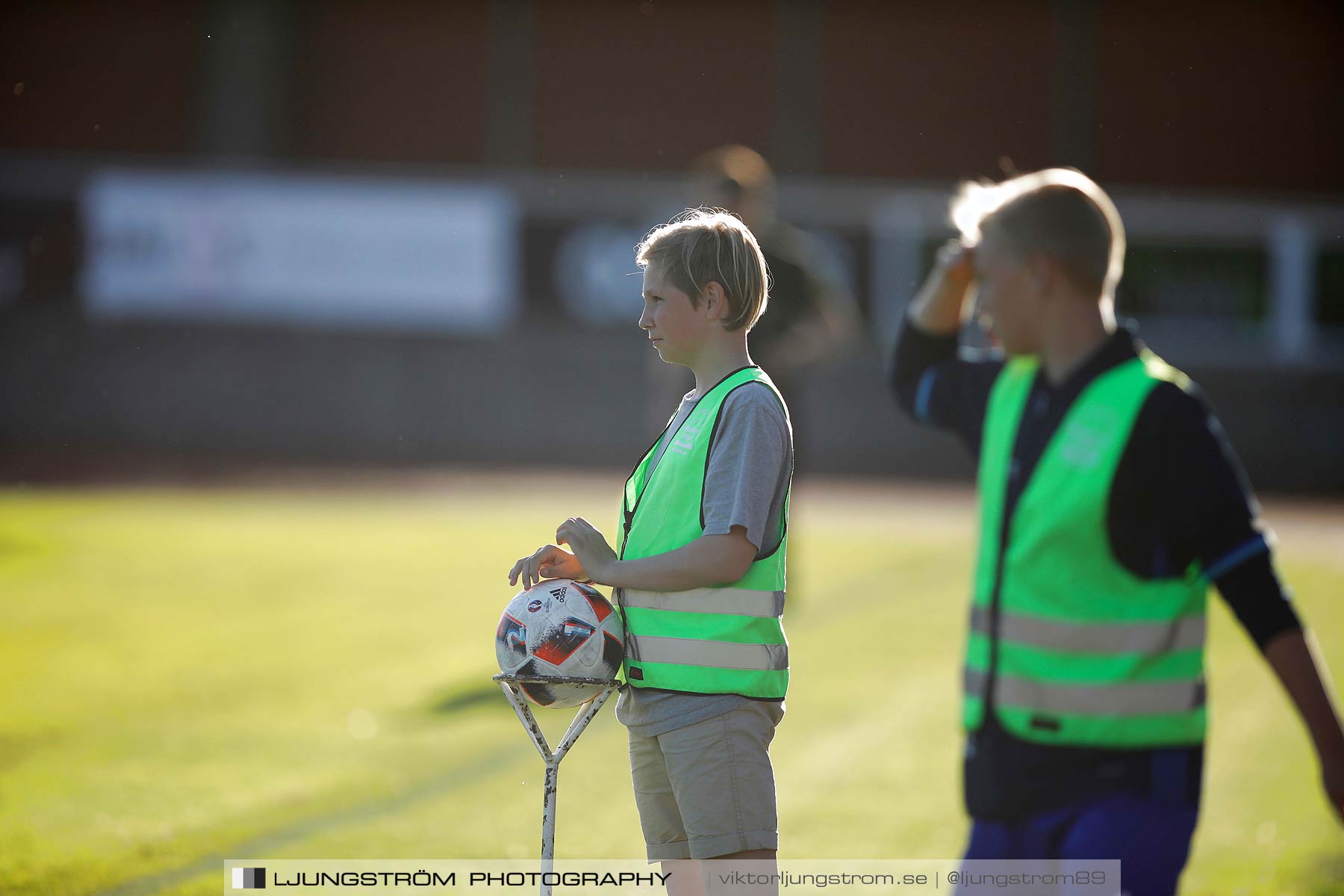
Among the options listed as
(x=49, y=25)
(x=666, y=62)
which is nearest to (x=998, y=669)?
(x=666, y=62)

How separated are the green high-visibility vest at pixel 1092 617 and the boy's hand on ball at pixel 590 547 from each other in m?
0.74

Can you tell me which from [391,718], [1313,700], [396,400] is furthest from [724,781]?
[396,400]

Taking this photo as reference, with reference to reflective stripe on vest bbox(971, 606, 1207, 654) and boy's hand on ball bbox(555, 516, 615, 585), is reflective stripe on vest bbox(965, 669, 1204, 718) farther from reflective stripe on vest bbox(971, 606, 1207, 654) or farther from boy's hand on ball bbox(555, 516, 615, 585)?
boy's hand on ball bbox(555, 516, 615, 585)

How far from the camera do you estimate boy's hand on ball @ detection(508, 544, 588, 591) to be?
113 inches

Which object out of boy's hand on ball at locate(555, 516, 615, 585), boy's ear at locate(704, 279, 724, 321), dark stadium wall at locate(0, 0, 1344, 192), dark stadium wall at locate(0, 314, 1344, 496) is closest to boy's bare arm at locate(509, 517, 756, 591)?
boy's hand on ball at locate(555, 516, 615, 585)

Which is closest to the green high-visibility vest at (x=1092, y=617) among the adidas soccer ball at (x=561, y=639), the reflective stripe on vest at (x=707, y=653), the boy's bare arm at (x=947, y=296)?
the reflective stripe on vest at (x=707, y=653)

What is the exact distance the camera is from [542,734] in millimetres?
2854

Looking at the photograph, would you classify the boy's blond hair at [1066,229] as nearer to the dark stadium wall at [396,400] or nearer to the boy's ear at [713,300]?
the boy's ear at [713,300]

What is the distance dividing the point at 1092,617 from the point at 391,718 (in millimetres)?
4818

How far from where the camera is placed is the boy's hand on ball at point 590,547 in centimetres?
280

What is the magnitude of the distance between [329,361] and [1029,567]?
18.5 metres

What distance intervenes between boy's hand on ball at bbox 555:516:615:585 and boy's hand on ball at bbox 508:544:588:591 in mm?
48

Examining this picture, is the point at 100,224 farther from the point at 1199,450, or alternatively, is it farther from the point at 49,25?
the point at 1199,450

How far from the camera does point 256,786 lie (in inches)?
225
